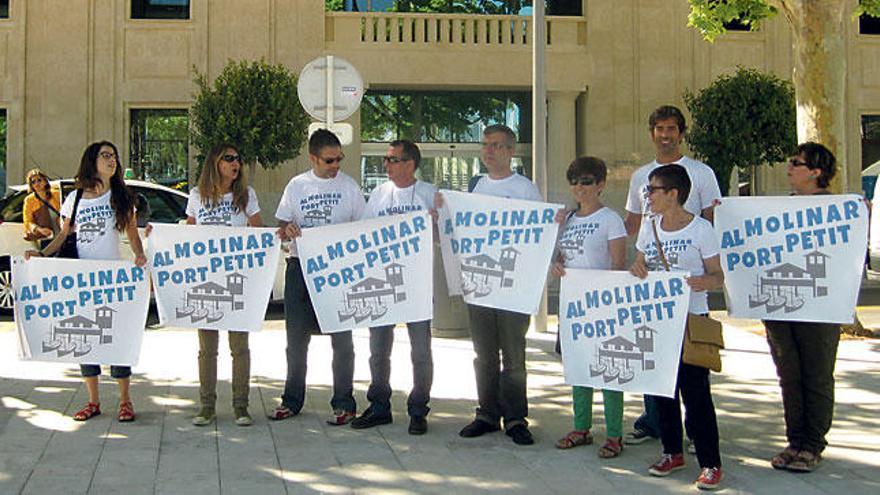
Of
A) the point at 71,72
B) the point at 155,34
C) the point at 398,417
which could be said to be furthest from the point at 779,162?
the point at 398,417

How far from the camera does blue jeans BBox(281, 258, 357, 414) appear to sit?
6969 mm

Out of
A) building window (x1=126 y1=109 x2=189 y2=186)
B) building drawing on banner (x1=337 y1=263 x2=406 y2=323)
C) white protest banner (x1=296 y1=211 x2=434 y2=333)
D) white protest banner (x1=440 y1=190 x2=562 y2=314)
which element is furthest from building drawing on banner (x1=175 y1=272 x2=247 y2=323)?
building window (x1=126 y1=109 x2=189 y2=186)

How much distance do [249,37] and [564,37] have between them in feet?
24.0

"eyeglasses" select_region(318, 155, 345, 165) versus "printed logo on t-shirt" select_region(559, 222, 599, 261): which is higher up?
"eyeglasses" select_region(318, 155, 345, 165)

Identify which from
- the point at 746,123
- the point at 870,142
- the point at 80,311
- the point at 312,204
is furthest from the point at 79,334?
the point at 870,142

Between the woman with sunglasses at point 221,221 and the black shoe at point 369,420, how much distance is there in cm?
73

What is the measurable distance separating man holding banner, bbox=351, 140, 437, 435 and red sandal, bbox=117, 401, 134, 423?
1528 mm

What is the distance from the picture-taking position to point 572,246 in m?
6.19

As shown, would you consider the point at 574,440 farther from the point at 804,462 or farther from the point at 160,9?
the point at 160,9

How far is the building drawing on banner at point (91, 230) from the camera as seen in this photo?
22.4 feet

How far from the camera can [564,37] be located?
24141 mm

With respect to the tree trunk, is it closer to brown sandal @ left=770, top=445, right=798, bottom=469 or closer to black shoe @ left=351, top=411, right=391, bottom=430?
brown sandal @ left=770, top=445, right=798, bottom=469

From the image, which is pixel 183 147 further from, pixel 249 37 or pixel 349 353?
pixel 349 353

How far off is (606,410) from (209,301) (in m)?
2.73
